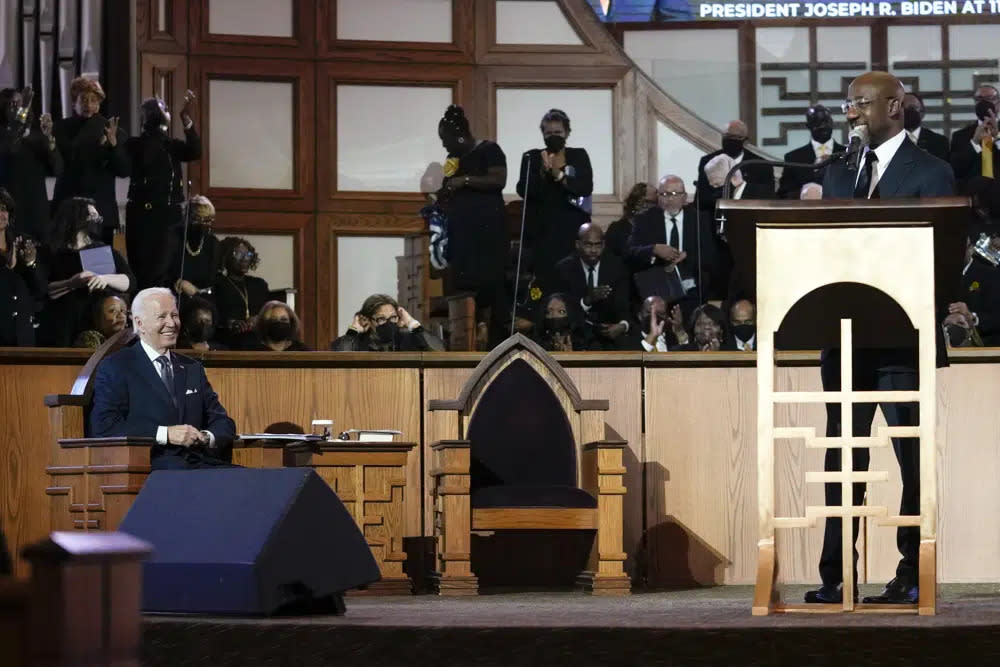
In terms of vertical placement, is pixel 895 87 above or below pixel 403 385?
above

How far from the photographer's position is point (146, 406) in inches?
211

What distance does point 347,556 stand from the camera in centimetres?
405

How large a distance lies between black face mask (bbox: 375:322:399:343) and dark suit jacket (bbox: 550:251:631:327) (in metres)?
1.02

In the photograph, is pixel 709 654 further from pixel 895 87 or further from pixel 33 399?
pixel 33 399

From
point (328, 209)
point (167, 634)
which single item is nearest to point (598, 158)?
point (328, 209)

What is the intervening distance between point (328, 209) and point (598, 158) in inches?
62.0

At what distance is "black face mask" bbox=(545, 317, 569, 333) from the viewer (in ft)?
23.3

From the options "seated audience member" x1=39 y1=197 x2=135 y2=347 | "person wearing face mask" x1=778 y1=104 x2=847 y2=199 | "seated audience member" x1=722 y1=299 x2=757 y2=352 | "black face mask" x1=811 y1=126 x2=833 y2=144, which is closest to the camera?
"seated audience member" x1=39 y1=197 x2=135 y2=347

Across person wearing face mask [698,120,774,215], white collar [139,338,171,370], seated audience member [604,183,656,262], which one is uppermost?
person wearing face mask [698,120,774,215]

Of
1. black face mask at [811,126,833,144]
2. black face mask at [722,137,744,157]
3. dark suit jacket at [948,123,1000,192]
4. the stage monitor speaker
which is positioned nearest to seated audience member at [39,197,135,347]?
the stage monitor speaker

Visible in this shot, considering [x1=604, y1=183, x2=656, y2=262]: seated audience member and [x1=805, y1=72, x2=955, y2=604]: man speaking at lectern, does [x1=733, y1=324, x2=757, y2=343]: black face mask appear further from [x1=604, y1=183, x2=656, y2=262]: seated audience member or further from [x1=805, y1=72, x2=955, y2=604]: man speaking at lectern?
[x1=805, y1=72, x2=955, y2=604]: man speaking at lectern

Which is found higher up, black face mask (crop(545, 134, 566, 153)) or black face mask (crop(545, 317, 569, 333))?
black face mask (crop(545, 134, 566, 153))

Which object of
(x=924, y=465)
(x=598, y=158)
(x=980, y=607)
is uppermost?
(x=598, y=158)

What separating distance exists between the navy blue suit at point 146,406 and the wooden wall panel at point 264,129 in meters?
4.25
